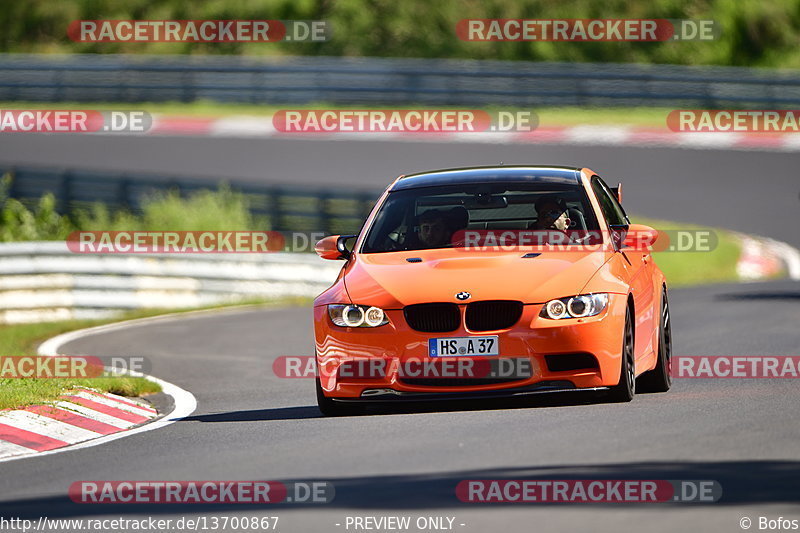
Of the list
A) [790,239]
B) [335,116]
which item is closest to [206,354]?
[790,239]

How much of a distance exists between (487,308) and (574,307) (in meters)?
0.52

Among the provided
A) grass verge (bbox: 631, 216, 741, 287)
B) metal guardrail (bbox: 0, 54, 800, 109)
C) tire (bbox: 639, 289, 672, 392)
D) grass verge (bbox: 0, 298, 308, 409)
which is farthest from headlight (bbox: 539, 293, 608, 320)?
metal guardrail (bbox: 0, 54, 800, 109)

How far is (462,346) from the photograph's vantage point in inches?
375

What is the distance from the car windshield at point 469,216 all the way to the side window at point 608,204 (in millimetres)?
192

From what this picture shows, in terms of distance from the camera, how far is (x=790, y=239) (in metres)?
24.6

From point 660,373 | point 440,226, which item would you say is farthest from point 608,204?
point 440,226

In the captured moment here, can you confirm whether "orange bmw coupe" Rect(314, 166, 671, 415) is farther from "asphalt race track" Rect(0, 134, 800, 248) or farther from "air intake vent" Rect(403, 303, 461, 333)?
"asphalt race track" Rect(0, 134, 800, 248)

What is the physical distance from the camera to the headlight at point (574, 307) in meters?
9.55

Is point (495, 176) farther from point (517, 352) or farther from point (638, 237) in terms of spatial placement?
point (517, 352)

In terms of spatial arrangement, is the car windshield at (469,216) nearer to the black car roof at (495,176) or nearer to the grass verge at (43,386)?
the black car roof at (495,176)

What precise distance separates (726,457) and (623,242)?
303 cm

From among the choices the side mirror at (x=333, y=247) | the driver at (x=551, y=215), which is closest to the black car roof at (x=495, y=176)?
the driver at (x=551, y=215)

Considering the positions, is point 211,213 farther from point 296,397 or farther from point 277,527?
point 277,527

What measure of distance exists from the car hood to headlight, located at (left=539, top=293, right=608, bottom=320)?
1.7 inches
